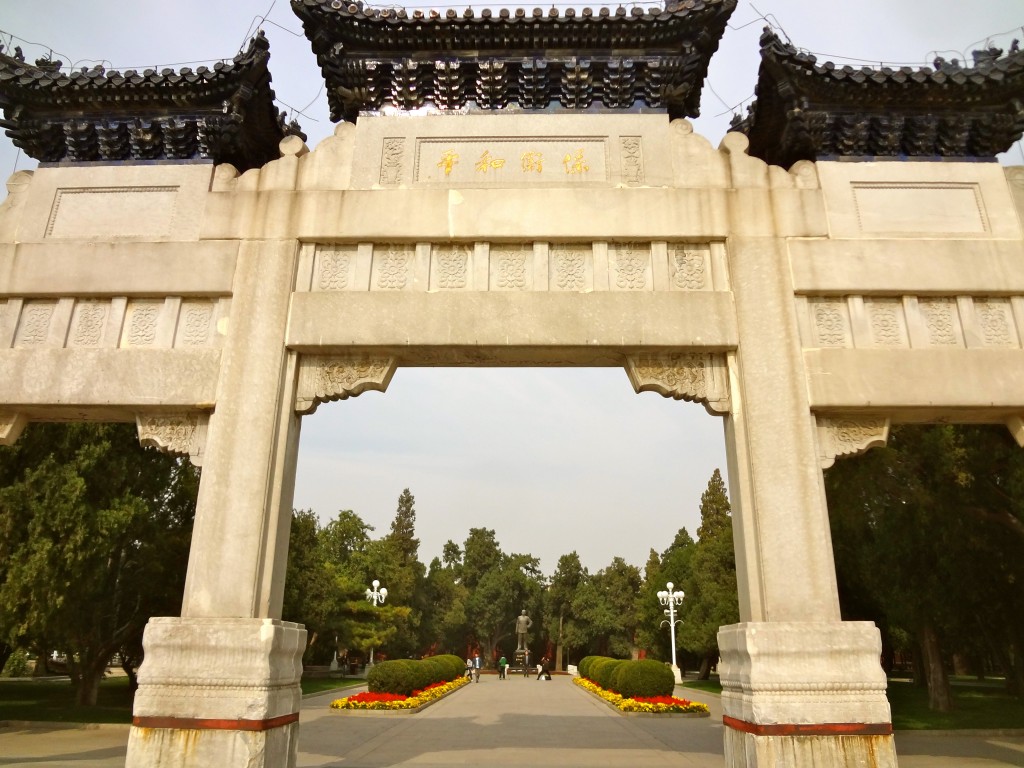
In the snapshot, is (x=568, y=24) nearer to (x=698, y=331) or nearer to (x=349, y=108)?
(x=349, y=108)

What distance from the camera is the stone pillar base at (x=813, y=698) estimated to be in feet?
18.4

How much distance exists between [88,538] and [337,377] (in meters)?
9.84

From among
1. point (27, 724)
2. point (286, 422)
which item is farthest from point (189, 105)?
point (27, 724)

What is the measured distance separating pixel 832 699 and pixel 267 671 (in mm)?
4639

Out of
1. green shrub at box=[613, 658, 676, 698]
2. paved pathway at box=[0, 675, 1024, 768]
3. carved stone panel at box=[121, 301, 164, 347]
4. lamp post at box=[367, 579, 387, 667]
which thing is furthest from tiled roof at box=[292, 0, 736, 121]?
lamp post at box=[367, 579, 387, 667]

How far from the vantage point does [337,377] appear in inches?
276

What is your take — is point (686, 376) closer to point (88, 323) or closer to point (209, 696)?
point (209, 696)

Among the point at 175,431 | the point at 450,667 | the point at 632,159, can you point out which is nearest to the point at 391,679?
the point at 450,667

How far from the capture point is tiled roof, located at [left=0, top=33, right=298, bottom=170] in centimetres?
750

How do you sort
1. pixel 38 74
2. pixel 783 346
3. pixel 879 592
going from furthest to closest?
pixel 879 592
pixel 38 74
pixel 783 346

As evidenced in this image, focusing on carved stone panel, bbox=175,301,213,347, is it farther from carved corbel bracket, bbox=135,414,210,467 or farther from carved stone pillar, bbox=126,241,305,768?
carved corbel bracket, bbox=135,414,210,467

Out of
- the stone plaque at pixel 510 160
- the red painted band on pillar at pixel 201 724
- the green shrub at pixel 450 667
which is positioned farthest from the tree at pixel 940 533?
the green shrub at pixel 450 667

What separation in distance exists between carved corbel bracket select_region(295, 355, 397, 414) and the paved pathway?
5969 millimetres

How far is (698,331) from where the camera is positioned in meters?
6.80
